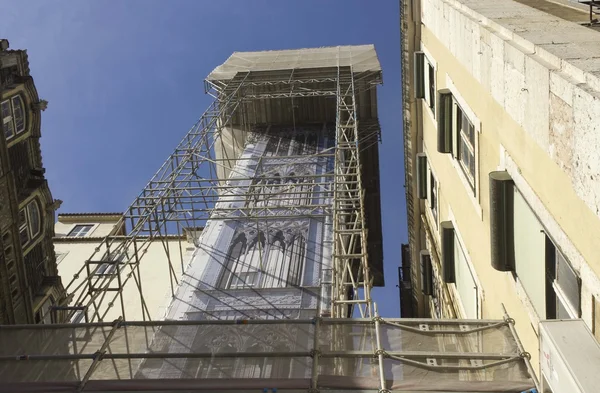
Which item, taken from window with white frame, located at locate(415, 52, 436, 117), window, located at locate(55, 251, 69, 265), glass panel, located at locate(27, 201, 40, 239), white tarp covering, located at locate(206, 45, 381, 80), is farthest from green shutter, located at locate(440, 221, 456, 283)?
window, located at locate(55, 251, 69, 265)

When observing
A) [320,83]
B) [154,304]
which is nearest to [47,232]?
[154,304]

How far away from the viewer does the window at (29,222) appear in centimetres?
955

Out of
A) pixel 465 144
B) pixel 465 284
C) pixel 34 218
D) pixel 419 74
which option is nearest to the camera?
pixel 34 218

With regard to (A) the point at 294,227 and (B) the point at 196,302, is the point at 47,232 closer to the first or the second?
(B) the point at 196,302

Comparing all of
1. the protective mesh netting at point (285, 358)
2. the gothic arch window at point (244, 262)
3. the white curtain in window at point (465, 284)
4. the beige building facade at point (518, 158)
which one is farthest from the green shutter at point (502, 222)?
the gothic arch window at point (244, 262)

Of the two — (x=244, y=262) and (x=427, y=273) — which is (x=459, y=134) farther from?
(x=244, y=262)

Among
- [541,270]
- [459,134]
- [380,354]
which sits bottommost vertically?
[380,354]

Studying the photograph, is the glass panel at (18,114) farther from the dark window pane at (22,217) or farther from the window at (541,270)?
the window at (541,270)

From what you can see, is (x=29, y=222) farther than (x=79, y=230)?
No

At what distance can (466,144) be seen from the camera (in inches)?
398

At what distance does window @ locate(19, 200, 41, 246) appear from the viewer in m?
9.55

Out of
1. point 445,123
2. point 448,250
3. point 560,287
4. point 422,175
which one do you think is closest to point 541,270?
point 560,287

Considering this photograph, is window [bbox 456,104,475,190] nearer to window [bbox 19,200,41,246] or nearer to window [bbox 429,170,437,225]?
window [bbox 429,170,437,225]

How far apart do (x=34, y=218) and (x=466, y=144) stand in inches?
293
